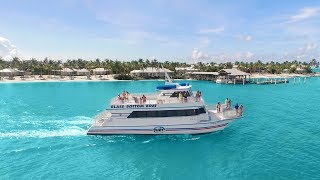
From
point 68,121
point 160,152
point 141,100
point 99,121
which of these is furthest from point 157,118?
point 68,121

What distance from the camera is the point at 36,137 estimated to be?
104 ft

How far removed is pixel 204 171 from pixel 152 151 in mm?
5761

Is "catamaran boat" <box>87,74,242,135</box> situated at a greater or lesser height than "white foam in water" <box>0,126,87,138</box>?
greater

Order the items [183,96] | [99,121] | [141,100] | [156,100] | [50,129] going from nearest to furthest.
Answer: [141,100] < [183,96] < [99,121] < [156,100] < [50,129]

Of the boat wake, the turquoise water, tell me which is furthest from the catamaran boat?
the boat wake

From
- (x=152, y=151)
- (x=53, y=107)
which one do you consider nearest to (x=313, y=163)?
(x=152, y=151)

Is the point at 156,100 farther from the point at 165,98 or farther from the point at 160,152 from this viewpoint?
the point at 160,152

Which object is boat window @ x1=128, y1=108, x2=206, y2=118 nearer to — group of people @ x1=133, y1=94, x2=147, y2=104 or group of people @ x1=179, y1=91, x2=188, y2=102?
group of people @ x1=179, y1=91, x2=188, y2=102

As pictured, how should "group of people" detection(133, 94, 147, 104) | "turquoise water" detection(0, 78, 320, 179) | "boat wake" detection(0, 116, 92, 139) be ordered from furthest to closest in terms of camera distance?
1. "boat wake" detection(0, 116, 92, 139)
2. "group of people" detection(133, 94, 147, 104)
3. "turquoise water" detection(0, 78, 320, 179)

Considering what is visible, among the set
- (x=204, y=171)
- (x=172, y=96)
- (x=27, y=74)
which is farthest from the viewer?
(x=27, y=74)

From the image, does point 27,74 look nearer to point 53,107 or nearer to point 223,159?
point 53,107

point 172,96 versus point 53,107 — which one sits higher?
point 172,96

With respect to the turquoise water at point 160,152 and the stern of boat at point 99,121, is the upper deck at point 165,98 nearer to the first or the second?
the stern of boat at point 99,121

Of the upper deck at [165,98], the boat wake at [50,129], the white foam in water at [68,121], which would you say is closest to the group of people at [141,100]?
the upper deck at [165,98]
